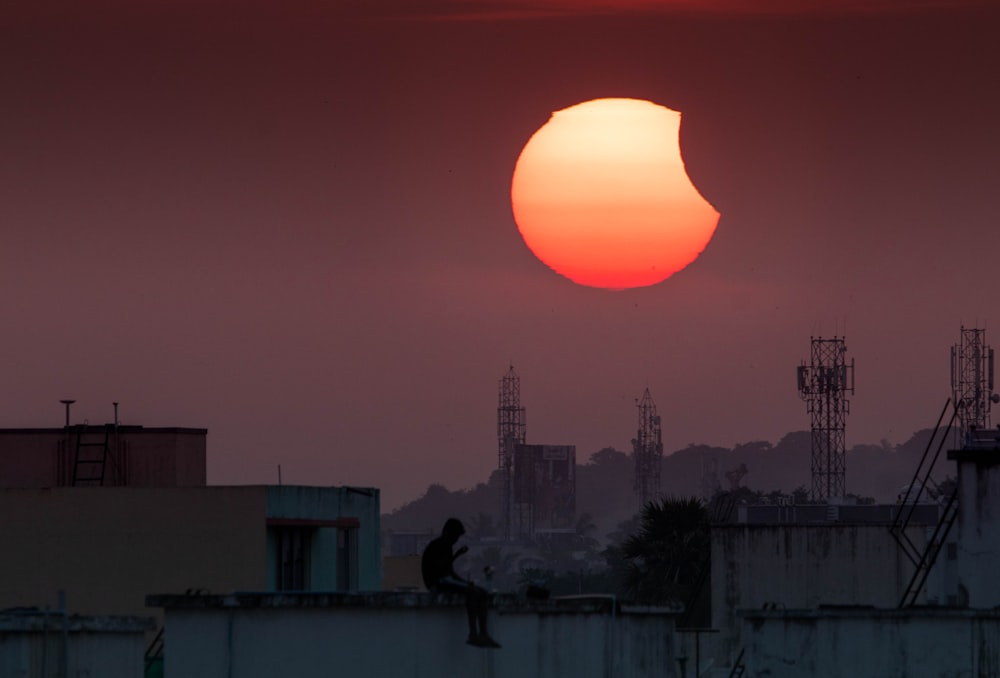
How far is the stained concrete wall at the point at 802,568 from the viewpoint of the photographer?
203ft

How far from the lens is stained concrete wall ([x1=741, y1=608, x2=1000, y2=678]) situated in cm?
3412

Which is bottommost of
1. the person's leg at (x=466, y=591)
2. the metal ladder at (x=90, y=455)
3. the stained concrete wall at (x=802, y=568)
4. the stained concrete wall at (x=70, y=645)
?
the stained concrete wall at (x=70, y=645)

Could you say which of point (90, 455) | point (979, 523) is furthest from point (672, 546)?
point (979, 523)

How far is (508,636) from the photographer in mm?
31484

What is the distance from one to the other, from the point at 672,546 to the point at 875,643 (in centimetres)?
6772

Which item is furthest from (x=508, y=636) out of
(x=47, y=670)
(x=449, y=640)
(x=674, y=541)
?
(x=674, y=541)

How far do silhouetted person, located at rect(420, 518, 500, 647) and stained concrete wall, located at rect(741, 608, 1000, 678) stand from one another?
19.2ft

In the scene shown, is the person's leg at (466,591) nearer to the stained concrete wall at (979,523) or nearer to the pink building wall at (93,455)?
the stained concrete wall at (979,523)

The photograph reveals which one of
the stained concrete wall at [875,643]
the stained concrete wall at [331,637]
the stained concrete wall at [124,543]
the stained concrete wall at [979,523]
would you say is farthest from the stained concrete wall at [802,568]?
the stained concrete wall at [331,637]

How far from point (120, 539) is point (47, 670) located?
69.3 ft

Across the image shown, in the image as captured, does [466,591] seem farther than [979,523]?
No

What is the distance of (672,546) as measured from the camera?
101750mm

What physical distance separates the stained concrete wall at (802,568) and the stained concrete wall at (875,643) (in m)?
27.5

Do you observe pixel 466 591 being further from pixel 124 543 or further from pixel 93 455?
pixel 93 455
